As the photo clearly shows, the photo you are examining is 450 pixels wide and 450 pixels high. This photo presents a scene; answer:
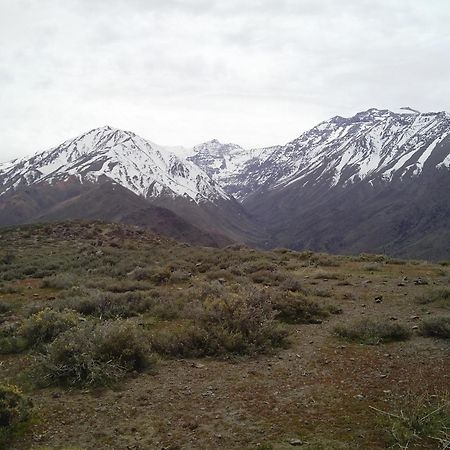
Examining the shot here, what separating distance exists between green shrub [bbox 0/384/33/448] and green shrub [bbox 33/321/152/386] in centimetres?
132

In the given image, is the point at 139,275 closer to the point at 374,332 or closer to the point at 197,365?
the point at 197,365

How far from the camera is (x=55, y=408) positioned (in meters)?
9.13

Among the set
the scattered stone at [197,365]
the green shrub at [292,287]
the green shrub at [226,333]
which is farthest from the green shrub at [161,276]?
the scattered stone at [197,365]

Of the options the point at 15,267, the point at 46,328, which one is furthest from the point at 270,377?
the point at 15,267

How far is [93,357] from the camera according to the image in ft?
34.9

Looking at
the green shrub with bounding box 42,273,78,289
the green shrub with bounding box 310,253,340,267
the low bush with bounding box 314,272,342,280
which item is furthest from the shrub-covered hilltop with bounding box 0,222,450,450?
the green shrub with bounding box 310,253,340,267

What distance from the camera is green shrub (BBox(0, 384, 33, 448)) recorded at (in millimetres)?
8172

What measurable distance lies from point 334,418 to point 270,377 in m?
2.20

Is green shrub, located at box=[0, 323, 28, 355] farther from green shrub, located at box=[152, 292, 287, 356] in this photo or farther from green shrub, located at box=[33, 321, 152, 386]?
green shrub, located at box=[152, 292, 287, 356]

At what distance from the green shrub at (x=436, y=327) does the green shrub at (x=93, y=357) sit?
725 centimetres

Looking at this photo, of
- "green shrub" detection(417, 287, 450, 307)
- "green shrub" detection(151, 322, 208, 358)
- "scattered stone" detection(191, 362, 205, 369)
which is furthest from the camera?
"green shrub" detection(417, 287, 450, 307)

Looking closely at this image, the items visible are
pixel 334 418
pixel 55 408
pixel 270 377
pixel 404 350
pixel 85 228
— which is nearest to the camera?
pixel 334 418

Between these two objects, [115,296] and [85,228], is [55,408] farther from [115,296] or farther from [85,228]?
[85,228]

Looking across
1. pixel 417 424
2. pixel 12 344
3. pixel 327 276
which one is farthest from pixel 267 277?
pixel 417 424
